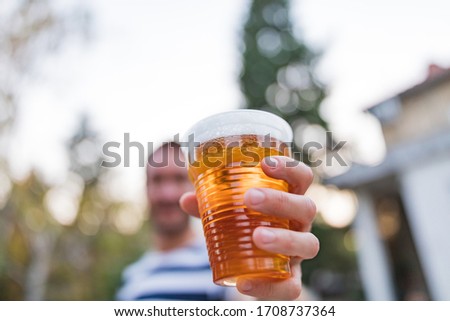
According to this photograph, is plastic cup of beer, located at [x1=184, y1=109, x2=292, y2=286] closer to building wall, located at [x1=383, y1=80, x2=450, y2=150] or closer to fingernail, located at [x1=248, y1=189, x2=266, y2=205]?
fingernail, located at [x1=248, y1=189, x2=266, y2=205]

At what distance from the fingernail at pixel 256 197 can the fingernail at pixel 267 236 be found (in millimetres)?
82

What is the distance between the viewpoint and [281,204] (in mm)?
998

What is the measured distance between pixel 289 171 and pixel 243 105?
50.5 ft

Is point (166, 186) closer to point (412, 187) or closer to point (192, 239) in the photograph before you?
point (192, 239)

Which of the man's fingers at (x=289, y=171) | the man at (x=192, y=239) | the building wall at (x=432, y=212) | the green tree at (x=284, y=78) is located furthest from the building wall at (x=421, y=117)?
the man's fingers at (x=289, y=171)

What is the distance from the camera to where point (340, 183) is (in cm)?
891

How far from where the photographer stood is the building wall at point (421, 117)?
1011cm

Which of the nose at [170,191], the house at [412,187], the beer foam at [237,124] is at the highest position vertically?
the house at [412,187]

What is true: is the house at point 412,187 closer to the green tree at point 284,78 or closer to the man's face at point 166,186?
the green tree at point 284,78

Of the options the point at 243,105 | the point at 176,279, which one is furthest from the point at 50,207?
the point at 176,279

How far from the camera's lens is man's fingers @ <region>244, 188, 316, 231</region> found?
965 millimetres

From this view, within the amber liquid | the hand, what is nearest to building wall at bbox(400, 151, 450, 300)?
the hand
